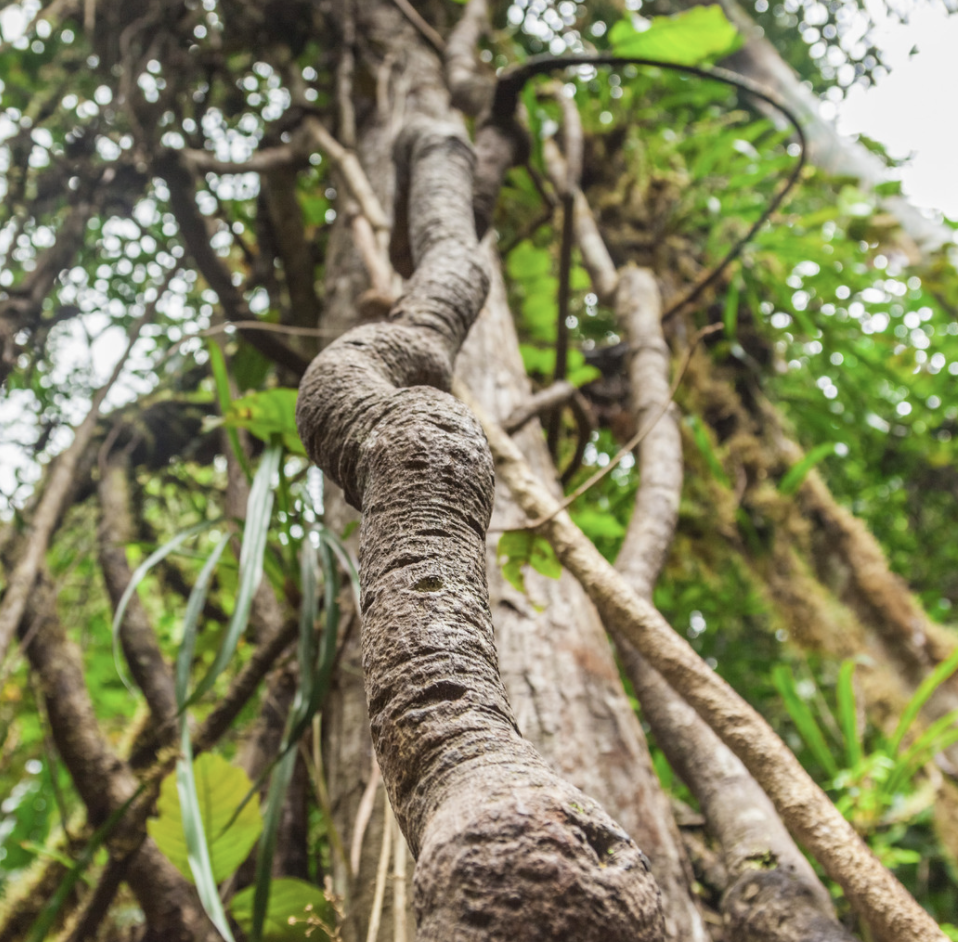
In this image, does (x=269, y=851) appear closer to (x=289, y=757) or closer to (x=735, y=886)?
(x=289, y=757)

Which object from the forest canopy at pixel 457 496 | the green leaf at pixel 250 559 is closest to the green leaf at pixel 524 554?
the forest canopy at pixel 457 496

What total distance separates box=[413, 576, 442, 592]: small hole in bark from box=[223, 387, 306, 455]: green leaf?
1.78 ft

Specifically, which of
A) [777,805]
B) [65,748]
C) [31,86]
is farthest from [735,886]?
[31,86]

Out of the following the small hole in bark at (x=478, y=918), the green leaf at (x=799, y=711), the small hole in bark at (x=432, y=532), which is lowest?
the small hole in bark at (x=478, y=918)

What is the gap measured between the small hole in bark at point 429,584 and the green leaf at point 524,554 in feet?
1.11

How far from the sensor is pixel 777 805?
0.47 meters

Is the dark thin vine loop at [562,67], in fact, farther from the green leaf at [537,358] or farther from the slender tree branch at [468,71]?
the green leaf at [537,358]

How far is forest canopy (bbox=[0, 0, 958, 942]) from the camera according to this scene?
371mm

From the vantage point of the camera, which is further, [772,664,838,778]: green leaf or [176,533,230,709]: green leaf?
[772,664,838,778]: green leaf

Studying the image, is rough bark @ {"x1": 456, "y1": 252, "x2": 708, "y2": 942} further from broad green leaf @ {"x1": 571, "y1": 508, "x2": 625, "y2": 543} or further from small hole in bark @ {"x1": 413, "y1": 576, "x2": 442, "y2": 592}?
broad green leaf @ {"x1": 571, "y1": 508, "x2": 625, "y2": 543}

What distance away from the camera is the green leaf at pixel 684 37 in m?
1.60

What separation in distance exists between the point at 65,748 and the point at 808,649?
5.11 ft

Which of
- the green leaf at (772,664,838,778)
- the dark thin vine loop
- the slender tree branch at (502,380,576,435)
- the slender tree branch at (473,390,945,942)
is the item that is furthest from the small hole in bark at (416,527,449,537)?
the green leaf at (772,664,838,778)

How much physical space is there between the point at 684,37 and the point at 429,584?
6.07ft
